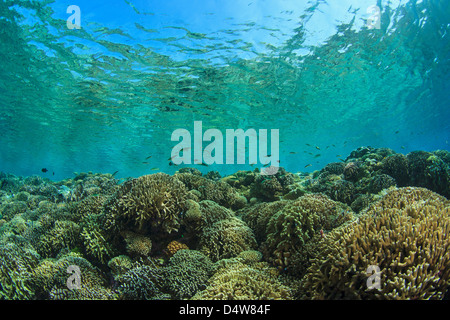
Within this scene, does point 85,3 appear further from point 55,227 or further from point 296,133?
point 296,133

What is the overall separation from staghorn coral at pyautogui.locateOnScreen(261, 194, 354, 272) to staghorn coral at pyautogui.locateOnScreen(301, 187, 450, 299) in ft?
2.53

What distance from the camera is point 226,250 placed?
4.85 meters

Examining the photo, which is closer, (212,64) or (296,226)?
(296,226)

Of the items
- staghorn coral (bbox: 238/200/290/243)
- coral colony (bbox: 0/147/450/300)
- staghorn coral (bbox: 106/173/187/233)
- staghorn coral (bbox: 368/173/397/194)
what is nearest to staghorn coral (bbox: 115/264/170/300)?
coral colony (bbox: 0/147/450/300)

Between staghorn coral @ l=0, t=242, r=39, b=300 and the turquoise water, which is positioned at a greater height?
the turquoise water

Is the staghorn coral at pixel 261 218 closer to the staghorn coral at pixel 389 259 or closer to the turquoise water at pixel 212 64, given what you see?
the staghorn coral at pixel 389 259

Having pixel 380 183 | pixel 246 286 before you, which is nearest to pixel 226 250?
pixel 246 286

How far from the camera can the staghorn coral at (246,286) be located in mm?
3141

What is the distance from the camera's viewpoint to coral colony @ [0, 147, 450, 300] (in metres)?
2.56

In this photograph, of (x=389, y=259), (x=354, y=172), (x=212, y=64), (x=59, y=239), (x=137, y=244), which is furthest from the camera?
(x=212, y=64)

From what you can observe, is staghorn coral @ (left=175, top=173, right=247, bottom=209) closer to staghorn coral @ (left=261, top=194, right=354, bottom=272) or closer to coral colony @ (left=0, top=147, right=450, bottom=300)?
coral colony @ (left=0, top=147, right=450, bottom=300)

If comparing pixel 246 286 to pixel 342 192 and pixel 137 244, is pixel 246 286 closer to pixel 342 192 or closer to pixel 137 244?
pixel 137 244

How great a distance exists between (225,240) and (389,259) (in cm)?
318

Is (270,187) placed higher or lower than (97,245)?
higher
